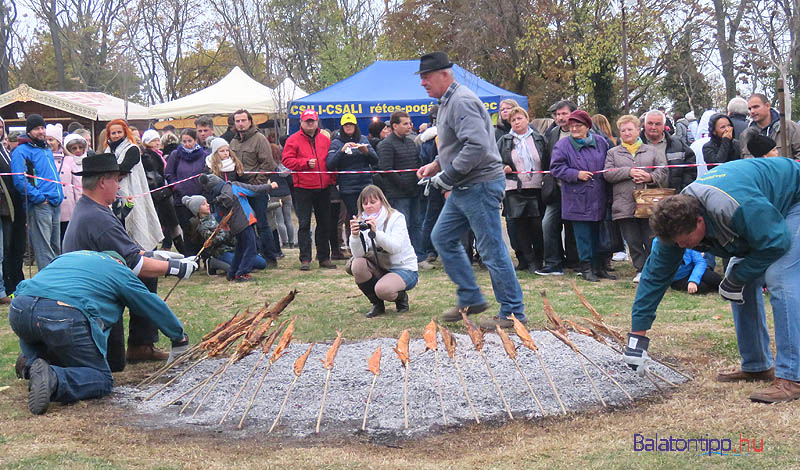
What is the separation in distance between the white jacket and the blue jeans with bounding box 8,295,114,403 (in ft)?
9.12

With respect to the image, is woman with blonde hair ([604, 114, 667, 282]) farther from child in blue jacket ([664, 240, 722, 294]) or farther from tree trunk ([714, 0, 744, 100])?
tree trunk ([714, 0, 744, 100])

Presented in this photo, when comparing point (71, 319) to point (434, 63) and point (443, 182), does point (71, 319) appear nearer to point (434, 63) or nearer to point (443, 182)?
point (443, 182)

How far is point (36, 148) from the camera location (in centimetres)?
902

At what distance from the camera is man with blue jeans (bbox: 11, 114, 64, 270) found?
884 cm

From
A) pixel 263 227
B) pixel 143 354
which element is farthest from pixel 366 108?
pixel 143 354

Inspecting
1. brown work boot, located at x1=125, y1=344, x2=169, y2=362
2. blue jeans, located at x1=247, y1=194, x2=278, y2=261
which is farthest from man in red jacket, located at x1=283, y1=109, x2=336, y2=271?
brown work boot, located at x1=125, y1=344, x2=169, y2=362

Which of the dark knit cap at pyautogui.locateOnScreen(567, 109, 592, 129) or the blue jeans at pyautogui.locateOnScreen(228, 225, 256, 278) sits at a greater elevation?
the dark knit cap at pyautogui.locateOnScreen(567, 109, 592, 129)

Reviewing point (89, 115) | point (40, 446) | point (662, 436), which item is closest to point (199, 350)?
point (40, 446)

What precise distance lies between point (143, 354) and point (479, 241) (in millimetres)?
2813

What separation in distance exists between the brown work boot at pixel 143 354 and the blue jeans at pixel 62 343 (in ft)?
3.44

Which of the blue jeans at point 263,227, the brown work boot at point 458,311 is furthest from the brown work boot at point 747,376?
the blue jeans at point 263,227

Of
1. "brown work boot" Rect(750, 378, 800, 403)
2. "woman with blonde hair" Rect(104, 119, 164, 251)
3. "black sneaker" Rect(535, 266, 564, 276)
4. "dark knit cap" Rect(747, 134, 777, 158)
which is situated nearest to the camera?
"brown work boot" Rect(750, 378, 800, 403)

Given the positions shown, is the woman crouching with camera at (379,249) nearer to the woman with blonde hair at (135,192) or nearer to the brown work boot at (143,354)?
the brown work boot at (143,354)

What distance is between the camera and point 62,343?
193 inches
